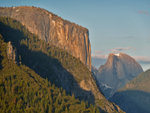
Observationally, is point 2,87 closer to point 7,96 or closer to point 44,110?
point 7,96

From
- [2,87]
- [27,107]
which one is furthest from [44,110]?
[2,87]

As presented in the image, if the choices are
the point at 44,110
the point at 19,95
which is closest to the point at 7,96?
the point at 19,95

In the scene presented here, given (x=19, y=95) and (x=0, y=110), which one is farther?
(x=19, y=95)

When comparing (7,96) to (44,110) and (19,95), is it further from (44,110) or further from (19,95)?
(44,110)

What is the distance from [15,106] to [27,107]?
21.0 ft

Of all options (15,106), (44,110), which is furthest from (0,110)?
(44,110)

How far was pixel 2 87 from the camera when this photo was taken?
654 ft

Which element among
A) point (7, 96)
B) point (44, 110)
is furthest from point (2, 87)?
point (44, 110)

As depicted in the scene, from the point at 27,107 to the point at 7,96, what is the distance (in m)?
11.2

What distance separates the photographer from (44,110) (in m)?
200

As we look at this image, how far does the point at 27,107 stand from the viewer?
7544 inches

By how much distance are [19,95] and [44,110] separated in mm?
14464

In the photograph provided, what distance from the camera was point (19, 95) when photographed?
652 feet

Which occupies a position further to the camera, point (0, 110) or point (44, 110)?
point (44, 110)
